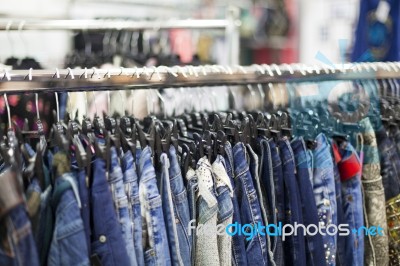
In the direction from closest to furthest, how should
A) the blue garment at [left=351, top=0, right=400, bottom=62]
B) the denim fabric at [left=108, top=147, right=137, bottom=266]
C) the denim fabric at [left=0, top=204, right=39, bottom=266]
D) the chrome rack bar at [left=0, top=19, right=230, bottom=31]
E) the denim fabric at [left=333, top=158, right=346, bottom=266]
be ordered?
the denim fabric at [left=0, top=204, right=39, bottom=266]
the denim fabric at [left=108, top=147, right=137, bottom=266]
the denim fabric at [left=333, top=158, right=346, bottom=266]
the chrome rack bar at [left=0, top=19, right=230, bottom=31]
the blue garment at [left=351, top=0, right=400, bottom=62]

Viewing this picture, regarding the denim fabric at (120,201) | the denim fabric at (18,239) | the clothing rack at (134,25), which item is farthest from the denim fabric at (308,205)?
the clothing rack at (134,25)

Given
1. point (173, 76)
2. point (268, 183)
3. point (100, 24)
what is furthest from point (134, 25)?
point (268, 183)

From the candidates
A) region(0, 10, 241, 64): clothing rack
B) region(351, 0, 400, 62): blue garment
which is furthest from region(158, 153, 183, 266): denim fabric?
region(351, 0, 400, 62): blue garment

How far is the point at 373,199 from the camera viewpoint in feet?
3.25

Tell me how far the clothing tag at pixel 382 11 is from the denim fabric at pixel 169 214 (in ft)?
3.77

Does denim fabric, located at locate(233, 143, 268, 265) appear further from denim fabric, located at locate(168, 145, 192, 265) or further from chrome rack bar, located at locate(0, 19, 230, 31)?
chrome rack bar, located at locate(0, 19, 230, 31)

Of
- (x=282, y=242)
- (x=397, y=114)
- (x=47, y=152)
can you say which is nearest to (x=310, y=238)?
(x=282, y=242)

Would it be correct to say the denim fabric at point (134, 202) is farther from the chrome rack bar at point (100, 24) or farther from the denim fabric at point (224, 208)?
the chrome rack bar at point (100, 24)

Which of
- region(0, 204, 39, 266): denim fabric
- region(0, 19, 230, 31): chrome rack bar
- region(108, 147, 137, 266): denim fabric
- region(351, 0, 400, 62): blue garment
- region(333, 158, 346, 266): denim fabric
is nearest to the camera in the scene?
region(0, 204, 39, 266): denim fabric

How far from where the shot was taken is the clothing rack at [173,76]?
770 mm

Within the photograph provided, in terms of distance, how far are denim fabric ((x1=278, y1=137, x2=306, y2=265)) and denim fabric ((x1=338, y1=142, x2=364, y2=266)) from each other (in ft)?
0.43

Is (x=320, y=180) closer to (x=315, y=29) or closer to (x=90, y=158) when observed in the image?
(x=90, y=158)

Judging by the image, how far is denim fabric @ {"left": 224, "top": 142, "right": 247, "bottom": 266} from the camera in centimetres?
84

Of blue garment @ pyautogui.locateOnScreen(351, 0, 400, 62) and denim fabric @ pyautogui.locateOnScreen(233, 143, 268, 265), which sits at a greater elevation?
blue garment @ pyautogui.locateOnScreen(351, 0, 400, 62)
